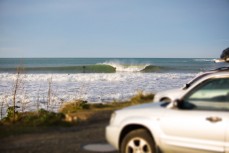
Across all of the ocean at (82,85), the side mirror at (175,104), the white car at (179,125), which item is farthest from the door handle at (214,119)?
the ocean at (82,85)

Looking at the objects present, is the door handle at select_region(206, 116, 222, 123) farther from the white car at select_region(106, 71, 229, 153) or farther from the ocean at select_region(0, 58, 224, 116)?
the ocean at select_region(0, 58, 224, 116)

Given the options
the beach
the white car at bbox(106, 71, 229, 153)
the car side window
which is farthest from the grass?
the car side window

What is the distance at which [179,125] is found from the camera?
5188mm

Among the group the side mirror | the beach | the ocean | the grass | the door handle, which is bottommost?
the beach

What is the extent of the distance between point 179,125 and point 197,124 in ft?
→ 0.91

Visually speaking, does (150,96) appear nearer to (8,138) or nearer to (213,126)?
(8,138)

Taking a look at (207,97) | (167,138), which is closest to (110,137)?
(167,138)

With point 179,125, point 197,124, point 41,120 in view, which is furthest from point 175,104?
point 41,120

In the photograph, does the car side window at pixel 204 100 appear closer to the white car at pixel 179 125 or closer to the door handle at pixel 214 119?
the white car at pixel 179 125

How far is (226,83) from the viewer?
243 inches

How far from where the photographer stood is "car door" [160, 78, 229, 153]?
4.84 m

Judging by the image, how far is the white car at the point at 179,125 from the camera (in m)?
4.88

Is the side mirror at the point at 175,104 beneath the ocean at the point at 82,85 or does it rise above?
above

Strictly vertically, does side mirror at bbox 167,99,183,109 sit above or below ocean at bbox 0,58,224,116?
above
